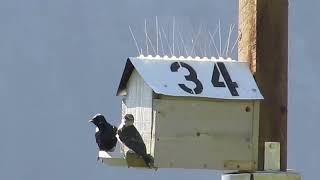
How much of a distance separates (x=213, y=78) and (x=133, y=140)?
0.31 meters

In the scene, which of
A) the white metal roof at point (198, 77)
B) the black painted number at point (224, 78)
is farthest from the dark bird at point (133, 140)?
the black painted number at point (224, 78)

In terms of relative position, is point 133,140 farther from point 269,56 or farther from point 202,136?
point 269,56

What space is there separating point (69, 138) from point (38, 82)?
8.30 feet

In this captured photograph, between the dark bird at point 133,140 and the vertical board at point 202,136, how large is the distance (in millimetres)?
44

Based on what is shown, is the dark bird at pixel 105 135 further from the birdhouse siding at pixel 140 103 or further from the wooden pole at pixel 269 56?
the wooden pole at pixel 269 56

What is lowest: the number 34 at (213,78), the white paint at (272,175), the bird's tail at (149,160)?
the white paint at (272,175)

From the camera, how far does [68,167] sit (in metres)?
31.0

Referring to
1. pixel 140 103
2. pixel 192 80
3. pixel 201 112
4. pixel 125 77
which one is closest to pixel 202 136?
pixel 201 112

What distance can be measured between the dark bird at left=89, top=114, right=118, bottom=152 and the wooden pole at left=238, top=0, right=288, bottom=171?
605 millimetres

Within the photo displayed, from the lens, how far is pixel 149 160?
4297 mm

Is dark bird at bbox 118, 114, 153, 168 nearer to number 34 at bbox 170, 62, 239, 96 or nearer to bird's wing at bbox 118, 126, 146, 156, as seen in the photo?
bird's wing at bbox 118, 126, 146, 156

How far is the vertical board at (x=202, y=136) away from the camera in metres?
4.27
